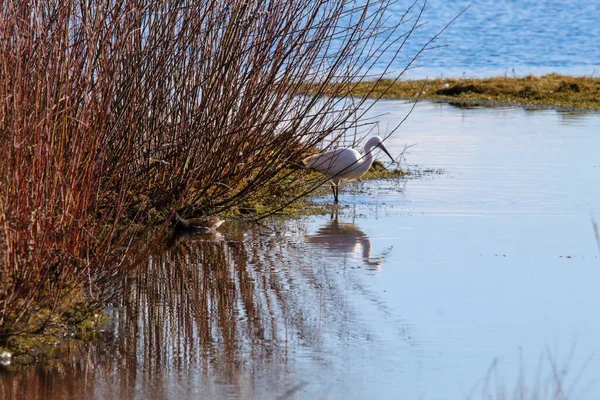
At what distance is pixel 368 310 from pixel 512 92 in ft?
61.8

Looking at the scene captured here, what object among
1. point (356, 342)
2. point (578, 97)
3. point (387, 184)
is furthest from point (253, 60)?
point (578, 97)

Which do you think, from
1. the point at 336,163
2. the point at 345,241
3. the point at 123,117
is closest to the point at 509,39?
the point at 336,163

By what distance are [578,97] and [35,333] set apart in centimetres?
1922

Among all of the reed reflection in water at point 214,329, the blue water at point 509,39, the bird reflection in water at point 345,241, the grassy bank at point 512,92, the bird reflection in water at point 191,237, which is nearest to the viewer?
the reed reflection in water at point 214,329

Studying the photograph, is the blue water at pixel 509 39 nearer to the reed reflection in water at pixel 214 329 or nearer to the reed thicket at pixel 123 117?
the reed thicket at pixel 123 117

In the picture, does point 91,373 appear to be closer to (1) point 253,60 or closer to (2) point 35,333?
(2) point 35,333

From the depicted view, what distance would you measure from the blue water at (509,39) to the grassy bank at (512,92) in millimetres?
2730

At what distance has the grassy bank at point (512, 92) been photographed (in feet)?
75.8

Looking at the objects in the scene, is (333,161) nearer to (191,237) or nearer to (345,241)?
(345,241)

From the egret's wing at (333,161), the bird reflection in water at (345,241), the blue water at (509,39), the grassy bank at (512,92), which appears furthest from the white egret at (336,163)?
the blue water at (509,39)

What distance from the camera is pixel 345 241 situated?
8953mm

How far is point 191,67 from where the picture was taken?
26.9 ft

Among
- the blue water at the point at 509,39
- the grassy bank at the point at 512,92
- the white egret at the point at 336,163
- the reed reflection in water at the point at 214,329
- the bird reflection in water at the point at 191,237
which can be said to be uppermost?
the blue water at the point at 509,39

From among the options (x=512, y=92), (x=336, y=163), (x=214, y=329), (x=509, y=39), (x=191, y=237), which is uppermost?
(x=509, y=39)
